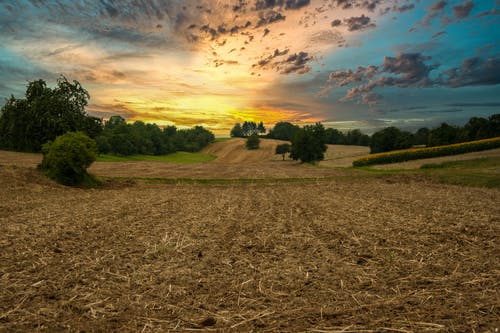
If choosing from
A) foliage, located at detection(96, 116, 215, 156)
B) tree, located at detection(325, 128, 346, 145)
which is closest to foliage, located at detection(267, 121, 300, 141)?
tree, located at detection(325, 128, 346, 145)

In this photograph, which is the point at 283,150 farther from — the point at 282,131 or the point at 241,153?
the point at 282,131

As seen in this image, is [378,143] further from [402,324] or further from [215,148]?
[402,324]

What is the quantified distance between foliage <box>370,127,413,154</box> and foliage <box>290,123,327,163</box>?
22.9 m

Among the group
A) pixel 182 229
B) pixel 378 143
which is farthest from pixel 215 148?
pixel 182 229

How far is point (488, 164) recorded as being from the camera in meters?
41.5

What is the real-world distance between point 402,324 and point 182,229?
8922 millimetres

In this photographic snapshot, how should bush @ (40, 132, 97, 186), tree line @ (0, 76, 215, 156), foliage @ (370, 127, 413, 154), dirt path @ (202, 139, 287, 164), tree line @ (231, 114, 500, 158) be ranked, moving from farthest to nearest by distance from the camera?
dirt path @ (202, 139, 287, 164) < foliage @ (370, 127, 413, 154) < tree line @ (231, 114, 500, 158) < tree line @ (0, 76, 215, 156) < bush @ (40, 132, 97, 186)

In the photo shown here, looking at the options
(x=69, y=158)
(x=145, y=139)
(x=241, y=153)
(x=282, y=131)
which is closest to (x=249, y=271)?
(x=69, y=158)

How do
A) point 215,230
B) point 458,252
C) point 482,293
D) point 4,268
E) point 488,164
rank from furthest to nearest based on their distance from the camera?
point 488,164
point 215,230
point 458,252
point 4,268
point 482,293

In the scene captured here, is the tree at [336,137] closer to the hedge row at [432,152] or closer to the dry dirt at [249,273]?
the hedge row at [432,152]

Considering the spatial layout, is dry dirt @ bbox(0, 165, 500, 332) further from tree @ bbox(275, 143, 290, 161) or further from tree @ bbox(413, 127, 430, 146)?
tree @ bbox(413, 127, 430, 146)

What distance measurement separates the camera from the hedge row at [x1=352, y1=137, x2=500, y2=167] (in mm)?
58469

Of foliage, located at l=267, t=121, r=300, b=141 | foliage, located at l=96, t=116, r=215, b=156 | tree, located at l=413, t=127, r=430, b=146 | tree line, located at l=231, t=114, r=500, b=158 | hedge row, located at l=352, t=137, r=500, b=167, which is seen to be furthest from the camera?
foliage, located at l=267, t=121, r=300, b=141

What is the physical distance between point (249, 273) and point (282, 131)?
16504cm
